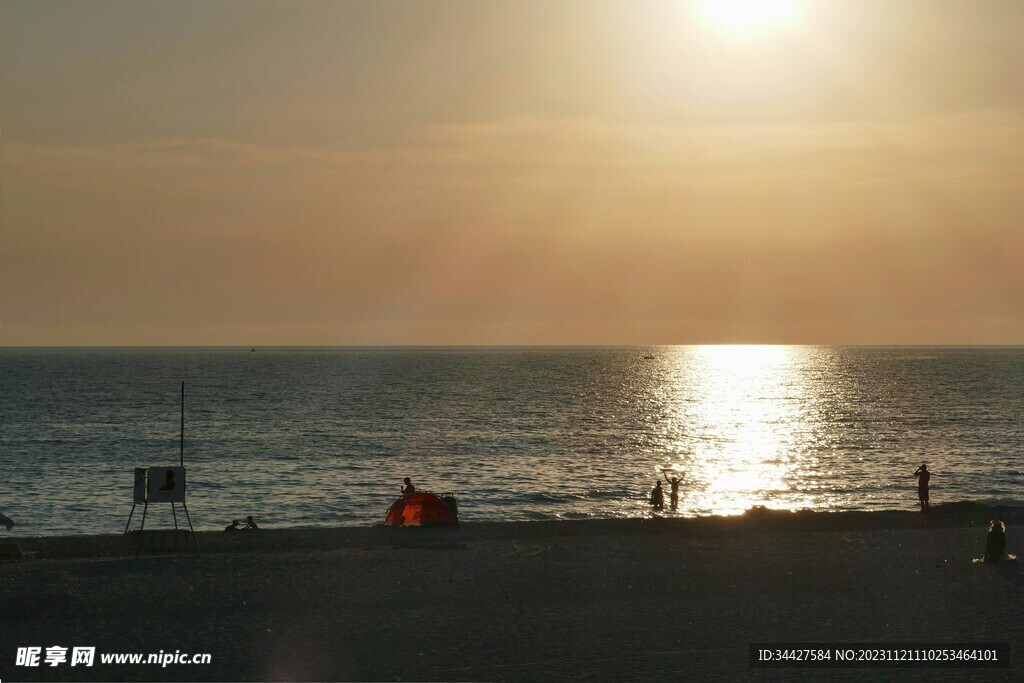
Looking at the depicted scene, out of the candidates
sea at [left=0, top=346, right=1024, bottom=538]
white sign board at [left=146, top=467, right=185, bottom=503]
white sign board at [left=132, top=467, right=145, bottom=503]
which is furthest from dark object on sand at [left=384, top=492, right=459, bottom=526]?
white sign board at [left=132, top=467, right=145, bottom=503]

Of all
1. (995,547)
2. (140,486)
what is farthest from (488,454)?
(995,547)

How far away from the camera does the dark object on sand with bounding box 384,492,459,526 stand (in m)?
Result: 34.7

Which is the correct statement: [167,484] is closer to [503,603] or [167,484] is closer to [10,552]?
[10,552]

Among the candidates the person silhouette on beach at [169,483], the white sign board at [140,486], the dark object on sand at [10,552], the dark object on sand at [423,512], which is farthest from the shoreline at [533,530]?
the person silhouette on beach at [169,483]

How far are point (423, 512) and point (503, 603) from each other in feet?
42.5

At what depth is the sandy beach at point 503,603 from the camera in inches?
701

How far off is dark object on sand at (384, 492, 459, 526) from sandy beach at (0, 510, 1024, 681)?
2668mm

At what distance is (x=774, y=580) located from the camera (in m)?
24.7

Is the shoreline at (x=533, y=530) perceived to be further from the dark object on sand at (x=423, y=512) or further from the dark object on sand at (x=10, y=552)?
the dark object on sand at (x=10, y=552)

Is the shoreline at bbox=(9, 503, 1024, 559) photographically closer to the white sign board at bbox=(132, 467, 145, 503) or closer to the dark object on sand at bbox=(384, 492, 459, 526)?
the dark object on sand at bbox=(384, 492, 459, 526)

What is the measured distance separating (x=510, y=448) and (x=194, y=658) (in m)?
61.5

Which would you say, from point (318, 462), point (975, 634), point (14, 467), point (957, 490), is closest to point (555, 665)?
point (975, 634)

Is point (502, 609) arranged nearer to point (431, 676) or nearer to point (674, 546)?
point (431, 676)

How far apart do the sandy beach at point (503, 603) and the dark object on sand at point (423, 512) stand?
8.75 feet
